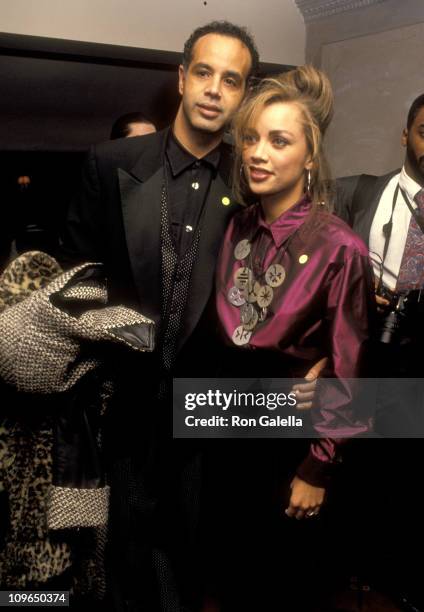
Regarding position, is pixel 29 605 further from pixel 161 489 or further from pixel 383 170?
pixel 383 170

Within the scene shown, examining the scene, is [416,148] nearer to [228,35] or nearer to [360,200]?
[360,200]

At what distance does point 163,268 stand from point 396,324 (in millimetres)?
512

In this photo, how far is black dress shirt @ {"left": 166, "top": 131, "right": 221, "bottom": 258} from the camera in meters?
1.33

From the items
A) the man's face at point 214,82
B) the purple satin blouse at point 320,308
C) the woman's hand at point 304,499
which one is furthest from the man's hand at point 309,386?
the man's face at point 214,82

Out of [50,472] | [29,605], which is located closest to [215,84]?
[50,472]

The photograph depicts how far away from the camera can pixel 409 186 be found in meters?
1.39

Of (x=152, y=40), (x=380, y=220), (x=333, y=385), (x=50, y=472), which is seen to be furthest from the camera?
(x=152, y=40)

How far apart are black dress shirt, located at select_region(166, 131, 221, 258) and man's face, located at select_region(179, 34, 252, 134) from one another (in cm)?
7

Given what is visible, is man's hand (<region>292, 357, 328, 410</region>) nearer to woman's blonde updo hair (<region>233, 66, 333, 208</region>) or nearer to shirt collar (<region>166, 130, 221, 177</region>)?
woman's blonde updo hair (<region>233, 66, 333, 208</region>)

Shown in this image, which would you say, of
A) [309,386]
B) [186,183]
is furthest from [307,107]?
[309,386]

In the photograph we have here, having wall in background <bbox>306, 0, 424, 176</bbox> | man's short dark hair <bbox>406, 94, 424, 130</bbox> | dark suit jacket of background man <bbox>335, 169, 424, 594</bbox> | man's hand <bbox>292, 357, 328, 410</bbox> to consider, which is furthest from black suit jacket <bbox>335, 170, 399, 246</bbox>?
man's hand <bbox>292, 357, 328, 410</bbox>

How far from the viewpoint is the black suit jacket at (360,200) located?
1.40m

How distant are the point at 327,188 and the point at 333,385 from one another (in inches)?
16.2

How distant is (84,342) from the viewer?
1.18m
